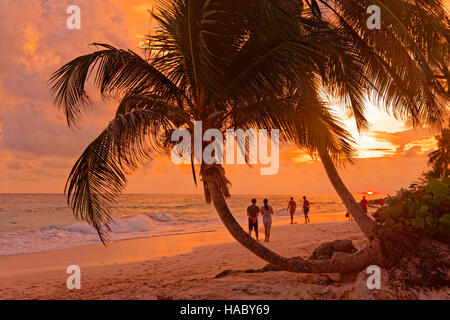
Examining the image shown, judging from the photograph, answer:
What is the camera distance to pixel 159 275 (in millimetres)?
9180

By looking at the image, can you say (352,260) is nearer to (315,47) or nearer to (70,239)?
(315,47)

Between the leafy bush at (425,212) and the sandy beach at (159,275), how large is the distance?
1.37 m

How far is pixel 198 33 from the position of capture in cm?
619

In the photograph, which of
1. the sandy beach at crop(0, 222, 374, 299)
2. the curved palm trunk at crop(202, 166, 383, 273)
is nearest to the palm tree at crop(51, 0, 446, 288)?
the curved palm trunk at crop(202, 166, 383, 273)

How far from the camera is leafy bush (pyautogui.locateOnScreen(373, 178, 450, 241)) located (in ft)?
18.3

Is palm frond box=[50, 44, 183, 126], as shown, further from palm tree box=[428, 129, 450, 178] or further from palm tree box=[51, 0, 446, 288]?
palm tree box=[428, 129, 450, 178]

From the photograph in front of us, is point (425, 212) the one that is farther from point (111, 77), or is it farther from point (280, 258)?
point (111, 77)

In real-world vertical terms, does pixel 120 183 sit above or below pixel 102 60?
below

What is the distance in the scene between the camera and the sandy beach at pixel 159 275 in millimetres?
6090

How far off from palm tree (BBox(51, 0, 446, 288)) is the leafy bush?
1.44ft

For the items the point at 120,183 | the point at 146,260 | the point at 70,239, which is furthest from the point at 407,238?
the point at 70,239

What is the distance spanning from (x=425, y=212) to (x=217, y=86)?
12.8ft

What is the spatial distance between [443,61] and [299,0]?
12.3ft

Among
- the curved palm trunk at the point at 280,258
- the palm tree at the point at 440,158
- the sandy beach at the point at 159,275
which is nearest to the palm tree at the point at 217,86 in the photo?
the curved palm trunk at the point at 280,258
